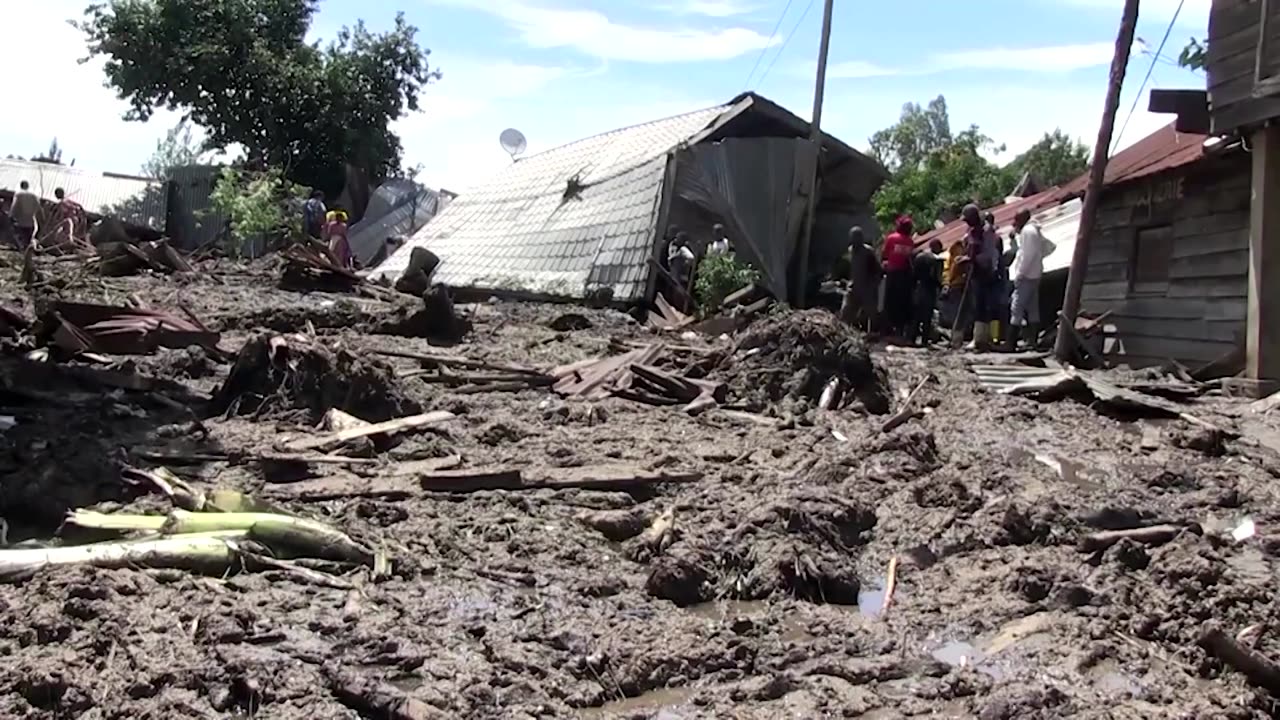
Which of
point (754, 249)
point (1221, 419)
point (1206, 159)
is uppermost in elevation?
point (1206, 159)

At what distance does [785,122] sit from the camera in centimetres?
1908

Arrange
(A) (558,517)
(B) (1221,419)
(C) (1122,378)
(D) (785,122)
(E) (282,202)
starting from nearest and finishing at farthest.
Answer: (A) (558,517) < (B) (1221,419) < (C) (1122,378) < (D) (785,122) < (E) (282,202)

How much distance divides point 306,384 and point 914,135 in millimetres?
74839

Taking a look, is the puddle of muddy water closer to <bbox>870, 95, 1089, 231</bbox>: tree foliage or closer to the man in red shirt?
the man in red shirt

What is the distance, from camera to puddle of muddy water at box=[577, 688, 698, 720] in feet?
12.7

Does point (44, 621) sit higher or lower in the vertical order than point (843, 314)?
lower

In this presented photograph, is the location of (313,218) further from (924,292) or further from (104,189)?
(104,189)

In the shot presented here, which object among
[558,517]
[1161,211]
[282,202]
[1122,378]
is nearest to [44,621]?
[558,517]

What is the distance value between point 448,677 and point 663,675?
77 centimetres

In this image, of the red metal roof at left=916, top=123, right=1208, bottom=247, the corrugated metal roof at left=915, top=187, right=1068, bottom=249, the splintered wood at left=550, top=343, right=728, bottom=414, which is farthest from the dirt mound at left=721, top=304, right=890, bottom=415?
the corrugated metal roof at left=915, top=187, right=1068, bottom=249

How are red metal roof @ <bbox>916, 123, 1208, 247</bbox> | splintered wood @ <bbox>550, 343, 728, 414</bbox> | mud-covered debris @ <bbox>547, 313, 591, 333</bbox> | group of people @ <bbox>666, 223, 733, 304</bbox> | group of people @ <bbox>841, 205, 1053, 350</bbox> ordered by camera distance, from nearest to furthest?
splintered wood @ <bbox>550, 343, 728, 414</bbox> < red metal roof @ <bbox>916, 123, 1208, 247</bbox> < group of people @ <bbox>841, 205, 1053, 350</bbox> < mud-covered debris @ <bbox>547, 313, 591, 333</bbox> < group of people @ <bbox>666, 223, 733, 304</bbox>

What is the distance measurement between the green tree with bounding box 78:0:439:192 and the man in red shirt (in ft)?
75.8

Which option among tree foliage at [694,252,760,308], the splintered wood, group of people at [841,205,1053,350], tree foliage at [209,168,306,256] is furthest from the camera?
tree foliage at [209,168,306,256]

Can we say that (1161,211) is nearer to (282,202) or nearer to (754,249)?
(754,249)
